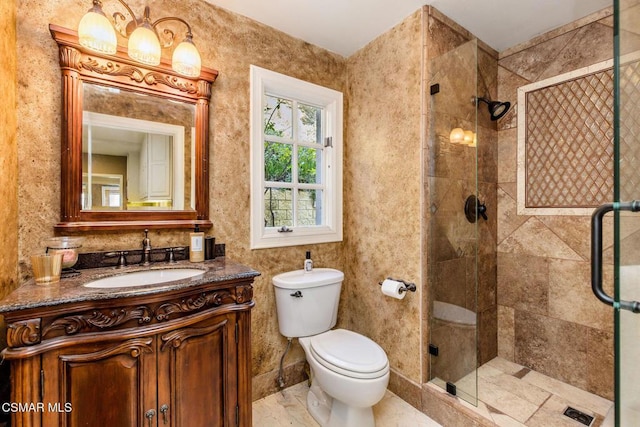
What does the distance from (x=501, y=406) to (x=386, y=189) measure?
1465 millimetres

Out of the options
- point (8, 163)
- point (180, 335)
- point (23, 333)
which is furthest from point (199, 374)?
point (8, 163)

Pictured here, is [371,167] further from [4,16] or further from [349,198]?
[4,16]

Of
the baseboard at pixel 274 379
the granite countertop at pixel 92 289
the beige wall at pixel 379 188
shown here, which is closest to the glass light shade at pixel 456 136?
the beige wall at pixel 379 188

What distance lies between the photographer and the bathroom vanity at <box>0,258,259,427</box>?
90 cm

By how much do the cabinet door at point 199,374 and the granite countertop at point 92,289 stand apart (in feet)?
0.60

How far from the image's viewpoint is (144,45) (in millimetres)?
1385

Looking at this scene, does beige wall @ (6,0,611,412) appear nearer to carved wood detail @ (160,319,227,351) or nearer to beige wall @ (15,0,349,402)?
beige wall @ (15,0,349,402)

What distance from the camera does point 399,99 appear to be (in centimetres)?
192

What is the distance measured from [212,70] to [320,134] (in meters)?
0.91

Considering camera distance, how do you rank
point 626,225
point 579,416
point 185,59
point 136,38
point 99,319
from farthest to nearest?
point 579,416
point 185,59
point 136,38
point 99,319
point 626,225

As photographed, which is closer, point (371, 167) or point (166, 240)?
point (166, 240)

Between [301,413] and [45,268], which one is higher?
[45,268]

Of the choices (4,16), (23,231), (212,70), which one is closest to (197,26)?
(212,70)

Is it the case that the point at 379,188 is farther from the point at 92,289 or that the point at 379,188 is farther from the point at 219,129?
the point at 92,289
